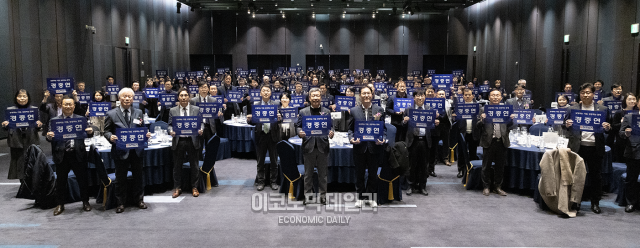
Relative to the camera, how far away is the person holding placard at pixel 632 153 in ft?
19.8

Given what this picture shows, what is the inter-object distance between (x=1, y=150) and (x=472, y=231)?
11.0 metres

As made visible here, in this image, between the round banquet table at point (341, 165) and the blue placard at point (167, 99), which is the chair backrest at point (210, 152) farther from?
the blue placard at point (167, 99)

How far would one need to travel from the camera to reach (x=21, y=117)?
661 centimetres

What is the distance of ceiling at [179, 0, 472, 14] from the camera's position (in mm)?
21438

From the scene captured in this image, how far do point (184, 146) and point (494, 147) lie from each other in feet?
15.4

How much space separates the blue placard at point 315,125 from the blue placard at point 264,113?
116cm

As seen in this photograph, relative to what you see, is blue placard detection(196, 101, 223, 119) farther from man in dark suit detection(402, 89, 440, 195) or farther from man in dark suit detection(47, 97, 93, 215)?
man in dark suit detection(402, 89, 440, 195)

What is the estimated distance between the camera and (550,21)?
15766 mm

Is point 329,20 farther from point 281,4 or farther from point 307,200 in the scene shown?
point 307,200

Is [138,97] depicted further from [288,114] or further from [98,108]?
[288,114]

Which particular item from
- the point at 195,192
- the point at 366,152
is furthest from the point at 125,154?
the point at 366,152

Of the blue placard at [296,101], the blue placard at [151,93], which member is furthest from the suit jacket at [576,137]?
the blue placard at [151,93]

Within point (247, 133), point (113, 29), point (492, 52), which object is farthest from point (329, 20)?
point (247, 133)

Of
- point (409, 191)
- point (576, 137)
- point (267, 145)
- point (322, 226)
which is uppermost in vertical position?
point (576, 137)
